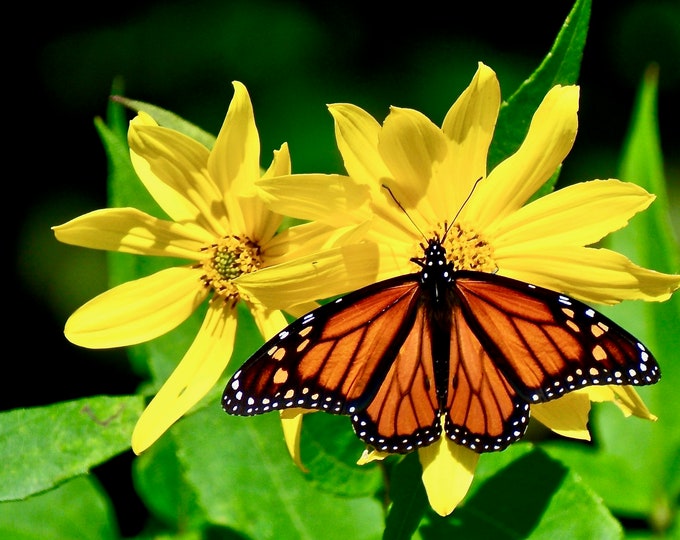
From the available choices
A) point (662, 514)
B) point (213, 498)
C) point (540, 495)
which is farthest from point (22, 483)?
point (662, 514)

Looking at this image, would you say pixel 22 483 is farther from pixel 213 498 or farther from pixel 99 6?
pixel 99 6

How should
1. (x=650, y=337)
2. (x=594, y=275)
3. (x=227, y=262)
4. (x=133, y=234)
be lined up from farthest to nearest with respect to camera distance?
(x=650, y=337) < (x=227, y=262) < (x=133, y=234) < (x=594, y=275)

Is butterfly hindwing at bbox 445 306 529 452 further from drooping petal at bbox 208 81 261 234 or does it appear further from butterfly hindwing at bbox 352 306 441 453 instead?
drooping petal at bbox 208 81 261 234

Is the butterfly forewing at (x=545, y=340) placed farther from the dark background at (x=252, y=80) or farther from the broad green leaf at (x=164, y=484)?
the dark background at (x=252, y=80)

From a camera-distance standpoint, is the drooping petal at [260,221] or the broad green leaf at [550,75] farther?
the drooping petal at [260,221]

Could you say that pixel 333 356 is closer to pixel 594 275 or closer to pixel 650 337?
pixel 594 275

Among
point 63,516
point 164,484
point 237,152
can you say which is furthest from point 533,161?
point 63,516

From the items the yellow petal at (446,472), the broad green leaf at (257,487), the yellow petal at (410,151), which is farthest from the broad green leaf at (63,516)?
the yellow petal at (410,151)
